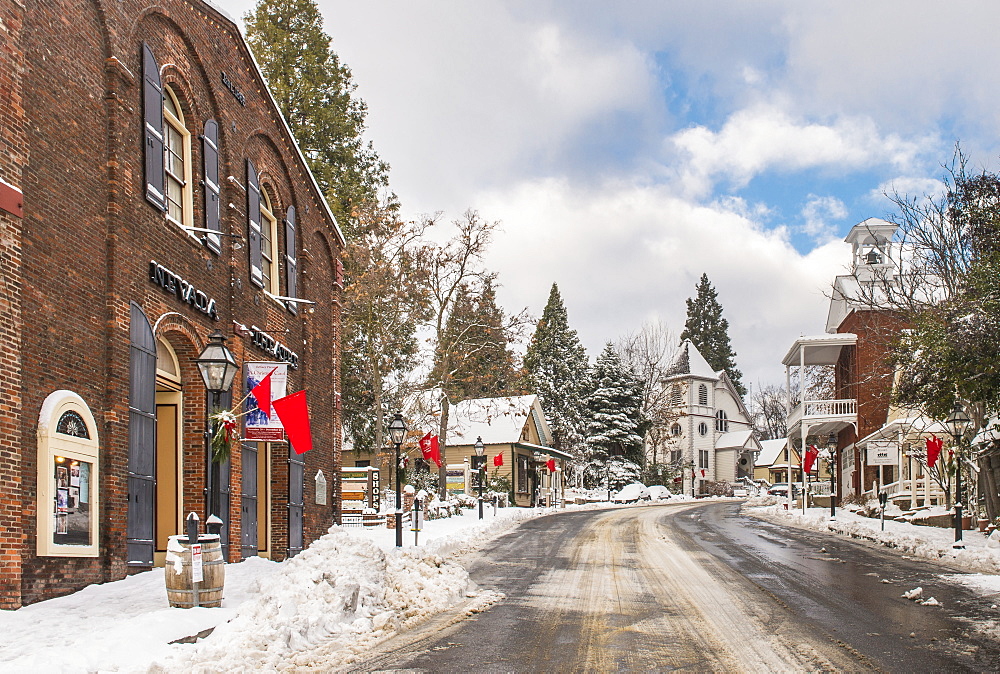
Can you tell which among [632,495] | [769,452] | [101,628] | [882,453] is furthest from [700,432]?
[101,628]

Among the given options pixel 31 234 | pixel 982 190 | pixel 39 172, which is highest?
pixel 982 190

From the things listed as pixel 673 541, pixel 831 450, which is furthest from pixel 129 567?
pixel 831 450

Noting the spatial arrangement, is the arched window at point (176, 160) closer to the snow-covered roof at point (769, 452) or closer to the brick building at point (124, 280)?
the brick building at point (124, 280)

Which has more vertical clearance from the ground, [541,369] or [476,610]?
[541,369]

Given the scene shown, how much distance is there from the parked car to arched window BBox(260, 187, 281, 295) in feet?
131

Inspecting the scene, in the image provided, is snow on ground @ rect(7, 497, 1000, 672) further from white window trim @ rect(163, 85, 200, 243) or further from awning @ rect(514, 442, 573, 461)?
awning @ rect(514, 442, 573, 461)

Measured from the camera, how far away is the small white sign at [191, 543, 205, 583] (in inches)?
387

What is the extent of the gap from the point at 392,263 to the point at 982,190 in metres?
21.9

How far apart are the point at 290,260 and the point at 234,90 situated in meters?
4.16

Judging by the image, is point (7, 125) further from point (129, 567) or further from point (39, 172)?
point (129, 567)

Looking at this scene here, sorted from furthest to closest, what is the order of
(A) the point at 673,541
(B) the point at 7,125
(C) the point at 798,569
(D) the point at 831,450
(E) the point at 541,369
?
(E) the point at 541,369
(D) the point at 831,450
(A) the point at 673,541
(C) the point at 798,569
(B) the point at 7,125

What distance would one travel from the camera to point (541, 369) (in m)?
71.6

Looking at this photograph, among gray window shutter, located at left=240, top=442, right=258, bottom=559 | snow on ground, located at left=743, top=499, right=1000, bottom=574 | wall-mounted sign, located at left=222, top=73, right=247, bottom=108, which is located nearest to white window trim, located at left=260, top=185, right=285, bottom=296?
wall-mounted sign, located at left=222, top=73, right=247, bottom=108

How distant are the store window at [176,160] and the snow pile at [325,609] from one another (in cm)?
565
